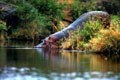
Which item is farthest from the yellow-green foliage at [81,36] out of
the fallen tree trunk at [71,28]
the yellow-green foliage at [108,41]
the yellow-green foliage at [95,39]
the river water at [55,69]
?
the river water at [55,69]

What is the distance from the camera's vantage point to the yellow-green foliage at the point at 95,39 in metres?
28.0

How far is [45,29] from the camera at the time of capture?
144 ft

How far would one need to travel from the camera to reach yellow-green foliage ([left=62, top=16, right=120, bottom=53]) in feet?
91.8

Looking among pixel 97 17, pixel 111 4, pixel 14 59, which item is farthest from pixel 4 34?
pixel 14 59

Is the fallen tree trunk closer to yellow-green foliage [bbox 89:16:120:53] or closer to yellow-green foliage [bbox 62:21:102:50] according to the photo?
yellow-green foliage [bbox 62:21:102:50]

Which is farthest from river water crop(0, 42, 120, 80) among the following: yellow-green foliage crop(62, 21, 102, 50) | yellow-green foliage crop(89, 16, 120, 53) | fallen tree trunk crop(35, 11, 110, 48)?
fallen tree trunk crop(35, 11, 110, 48)

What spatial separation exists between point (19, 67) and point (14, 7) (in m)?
25.4

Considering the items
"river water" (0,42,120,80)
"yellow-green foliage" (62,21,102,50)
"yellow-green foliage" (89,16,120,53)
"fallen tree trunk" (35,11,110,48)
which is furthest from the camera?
"fallen tree trunk" (35,11,110,48)

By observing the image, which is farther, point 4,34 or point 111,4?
point 111,4

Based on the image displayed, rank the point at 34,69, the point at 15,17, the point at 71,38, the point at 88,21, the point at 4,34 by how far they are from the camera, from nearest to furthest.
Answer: the point at 34,69
the point at 71,38
the point at 88,21
the point at 4,34
the point at 15,17

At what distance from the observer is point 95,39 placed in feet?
95.3

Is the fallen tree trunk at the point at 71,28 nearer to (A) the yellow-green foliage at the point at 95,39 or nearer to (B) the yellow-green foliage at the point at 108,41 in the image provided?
(A) the yellow-green foliage at the point at 95,39

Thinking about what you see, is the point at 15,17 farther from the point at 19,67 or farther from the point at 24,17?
the point at 19,67

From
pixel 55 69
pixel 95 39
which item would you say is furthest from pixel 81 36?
pixel 55 69
